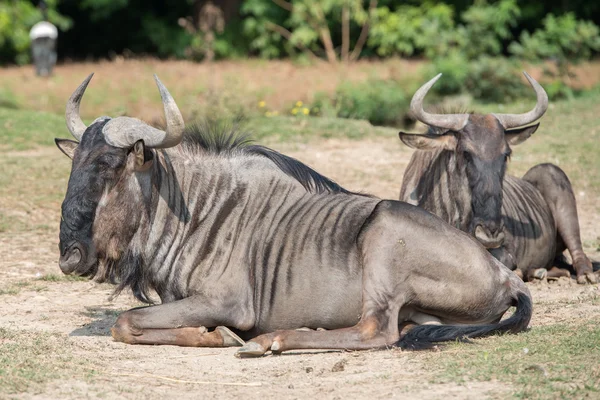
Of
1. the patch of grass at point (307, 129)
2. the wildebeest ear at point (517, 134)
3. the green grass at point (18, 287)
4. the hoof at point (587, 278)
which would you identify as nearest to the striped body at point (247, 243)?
the green grass at point (18, 287)

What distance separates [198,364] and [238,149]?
1.71 m

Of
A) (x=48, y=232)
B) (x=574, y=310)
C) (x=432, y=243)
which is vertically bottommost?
(x=48, y=232)

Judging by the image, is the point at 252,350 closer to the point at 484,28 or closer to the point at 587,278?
the point at 587,278

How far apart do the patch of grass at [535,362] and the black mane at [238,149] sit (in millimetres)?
1655

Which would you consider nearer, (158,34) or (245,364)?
(245,364)

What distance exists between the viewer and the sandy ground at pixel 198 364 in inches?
196

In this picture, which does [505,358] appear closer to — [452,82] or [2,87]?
[452,82]

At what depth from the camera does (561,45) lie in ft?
70.4

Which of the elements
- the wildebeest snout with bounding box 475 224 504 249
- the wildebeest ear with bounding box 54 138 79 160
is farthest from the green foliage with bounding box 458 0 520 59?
the wildebeest ear with bounding box 54 138 79 160

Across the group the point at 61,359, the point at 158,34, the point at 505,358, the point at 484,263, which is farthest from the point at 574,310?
the point at 158,34

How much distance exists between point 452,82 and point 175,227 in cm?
1398

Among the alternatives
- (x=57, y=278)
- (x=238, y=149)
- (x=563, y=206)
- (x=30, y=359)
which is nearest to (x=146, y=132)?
(x=238, y=149)

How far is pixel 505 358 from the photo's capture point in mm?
5414

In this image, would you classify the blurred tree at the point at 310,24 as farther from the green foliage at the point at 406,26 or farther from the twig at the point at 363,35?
the green foliage at the point at 406,26
